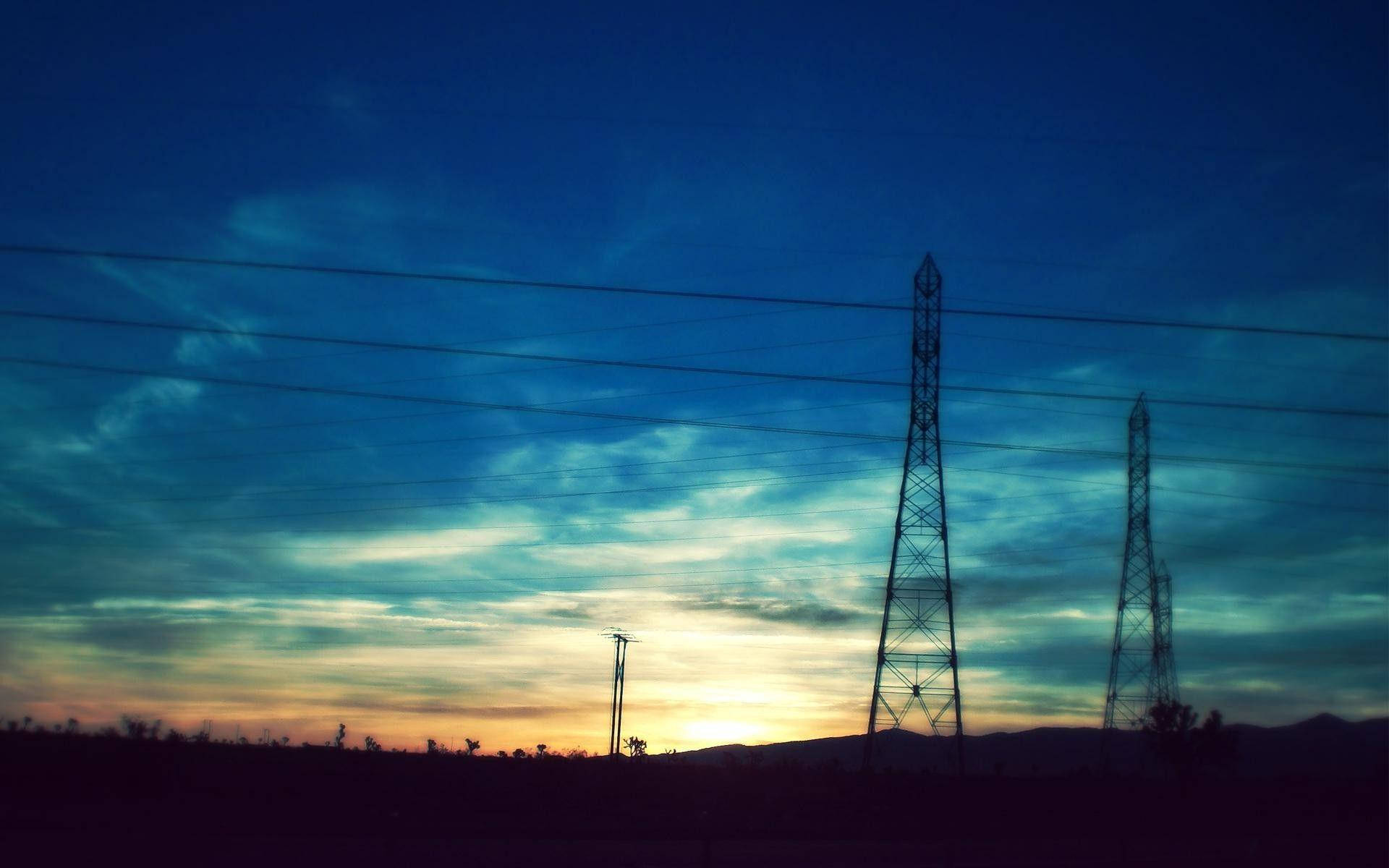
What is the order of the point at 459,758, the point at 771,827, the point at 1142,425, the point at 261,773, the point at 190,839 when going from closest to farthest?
the point at 190,839
the point at 771,827
the point at 261,773
the point at 1142,425
the point at 459,758

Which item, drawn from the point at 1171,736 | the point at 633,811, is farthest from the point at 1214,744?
the point at 633,811

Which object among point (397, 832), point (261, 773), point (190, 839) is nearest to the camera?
point (190, 839)

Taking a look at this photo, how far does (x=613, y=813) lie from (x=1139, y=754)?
47.1 m

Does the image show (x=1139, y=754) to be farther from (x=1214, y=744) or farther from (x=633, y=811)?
(x=633, y=811)

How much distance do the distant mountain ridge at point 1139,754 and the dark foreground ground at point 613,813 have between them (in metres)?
1.71

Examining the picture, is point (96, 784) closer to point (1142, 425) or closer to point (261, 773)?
point (261, 773)

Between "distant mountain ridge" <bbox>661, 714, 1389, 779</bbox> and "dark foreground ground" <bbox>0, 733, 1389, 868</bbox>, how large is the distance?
1707 mm

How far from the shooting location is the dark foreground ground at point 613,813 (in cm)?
3147

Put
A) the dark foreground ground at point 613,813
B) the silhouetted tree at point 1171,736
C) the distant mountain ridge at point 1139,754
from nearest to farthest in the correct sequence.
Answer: the dark foreground ground at point 613,813, the distant mountain ridge at point 1139,754, the silhouetted tree at point 1171,736

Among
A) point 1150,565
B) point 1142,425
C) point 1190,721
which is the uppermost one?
point 1142,425

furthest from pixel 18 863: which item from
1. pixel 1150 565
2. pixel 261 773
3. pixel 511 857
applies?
pixel 1150 565

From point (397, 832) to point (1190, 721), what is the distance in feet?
194

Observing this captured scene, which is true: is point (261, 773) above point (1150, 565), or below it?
below

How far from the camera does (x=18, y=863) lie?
83.6 feet
